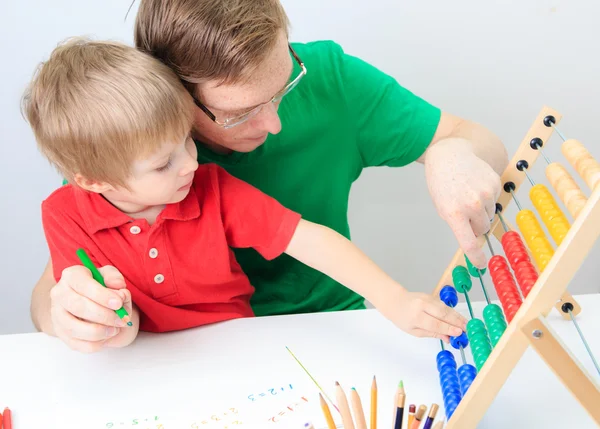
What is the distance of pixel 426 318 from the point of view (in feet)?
3.24

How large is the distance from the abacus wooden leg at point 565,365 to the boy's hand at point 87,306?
0.53 m

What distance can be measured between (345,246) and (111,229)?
0.38 meters

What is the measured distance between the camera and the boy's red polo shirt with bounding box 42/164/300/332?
1092mm

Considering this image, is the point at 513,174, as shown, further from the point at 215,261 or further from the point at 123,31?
the point at 123,31

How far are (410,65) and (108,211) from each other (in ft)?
3.20

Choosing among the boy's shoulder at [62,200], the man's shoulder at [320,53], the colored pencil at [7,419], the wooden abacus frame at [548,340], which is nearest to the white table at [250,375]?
the colored pencil at [7,419]

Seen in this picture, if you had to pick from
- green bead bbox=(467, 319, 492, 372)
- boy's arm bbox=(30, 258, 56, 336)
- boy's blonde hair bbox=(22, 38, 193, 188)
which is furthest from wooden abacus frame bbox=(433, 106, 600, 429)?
boy's arm bbox=(30, 258, 56, 336)

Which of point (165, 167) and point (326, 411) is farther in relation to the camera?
point (165, 167)

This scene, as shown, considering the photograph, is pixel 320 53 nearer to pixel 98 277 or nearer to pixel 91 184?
pixel 91 184

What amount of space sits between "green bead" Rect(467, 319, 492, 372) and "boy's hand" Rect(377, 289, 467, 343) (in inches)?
1.1

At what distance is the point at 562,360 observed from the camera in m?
0.75

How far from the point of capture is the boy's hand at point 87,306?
918 mm

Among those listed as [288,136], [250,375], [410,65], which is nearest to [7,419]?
[250,375]

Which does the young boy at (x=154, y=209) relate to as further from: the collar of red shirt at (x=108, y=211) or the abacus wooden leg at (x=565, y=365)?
the abacus wooden leg at (x=565, y=365)
